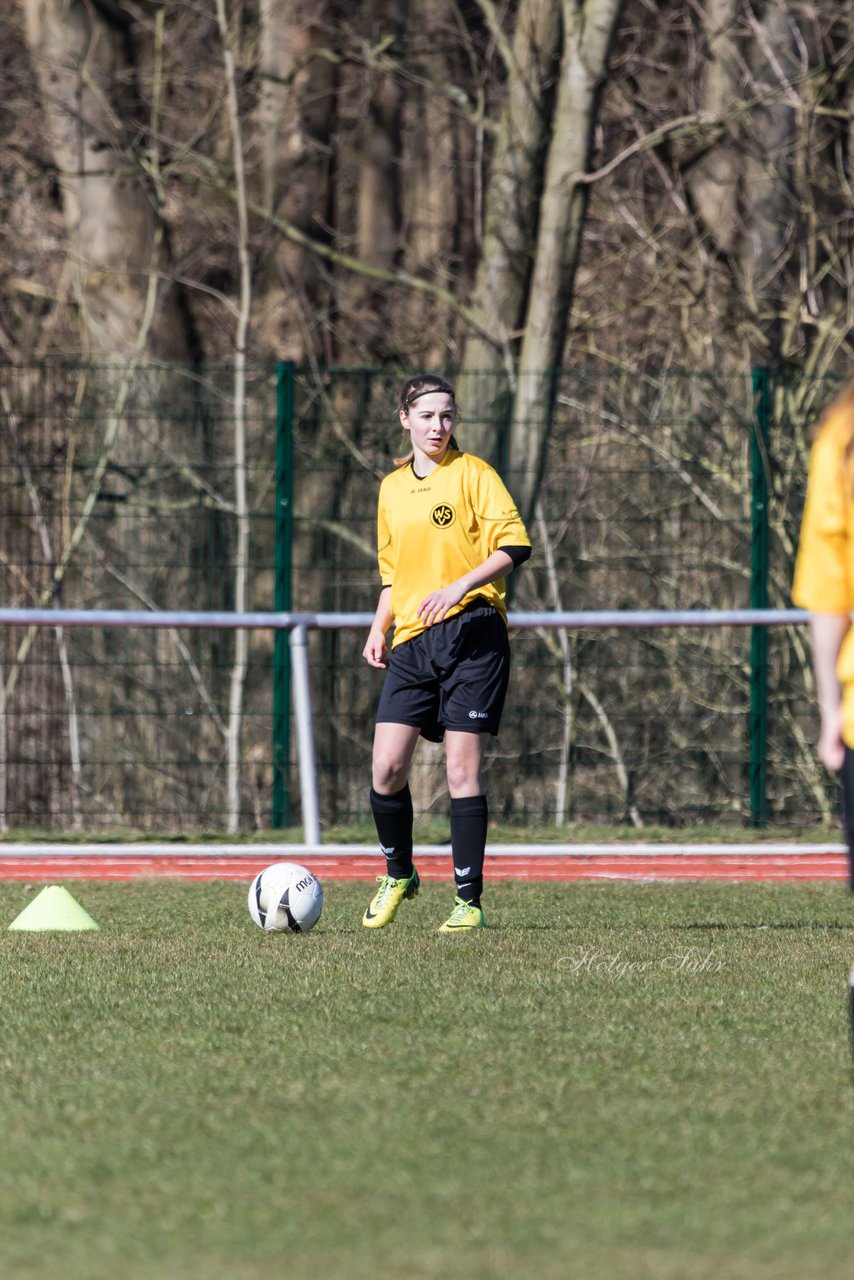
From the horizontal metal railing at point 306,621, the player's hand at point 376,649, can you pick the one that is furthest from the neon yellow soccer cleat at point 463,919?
the horizontal metal railing at point 306,621

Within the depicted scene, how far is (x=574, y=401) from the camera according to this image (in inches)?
476

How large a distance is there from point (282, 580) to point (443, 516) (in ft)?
15.3

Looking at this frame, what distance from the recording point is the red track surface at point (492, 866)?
987cm

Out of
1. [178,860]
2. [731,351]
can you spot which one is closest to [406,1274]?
[178,860]

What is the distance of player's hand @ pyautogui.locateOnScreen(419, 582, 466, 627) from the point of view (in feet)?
22.5

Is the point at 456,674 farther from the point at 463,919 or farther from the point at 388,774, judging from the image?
the point at 463,919

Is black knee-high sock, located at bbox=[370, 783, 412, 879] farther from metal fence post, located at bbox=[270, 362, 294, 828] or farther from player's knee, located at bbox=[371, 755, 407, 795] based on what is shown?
metal fence post, located at bbox=[270, 362, 294, 828]

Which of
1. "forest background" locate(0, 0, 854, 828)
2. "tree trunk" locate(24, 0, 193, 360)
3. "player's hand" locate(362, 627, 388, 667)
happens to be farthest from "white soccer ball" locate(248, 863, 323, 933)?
"tree trunk" locate(24, 0, 193, 360)

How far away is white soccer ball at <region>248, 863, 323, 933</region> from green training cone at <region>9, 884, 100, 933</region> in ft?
2.33

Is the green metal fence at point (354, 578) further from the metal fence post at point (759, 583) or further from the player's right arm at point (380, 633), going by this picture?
the player's right arm at point (380, 633)

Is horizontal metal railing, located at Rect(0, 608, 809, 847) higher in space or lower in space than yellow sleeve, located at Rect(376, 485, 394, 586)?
lower

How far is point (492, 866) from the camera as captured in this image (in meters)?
10.4

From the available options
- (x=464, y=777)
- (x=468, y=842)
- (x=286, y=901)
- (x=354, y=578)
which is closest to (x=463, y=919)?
(x=468, y=842)

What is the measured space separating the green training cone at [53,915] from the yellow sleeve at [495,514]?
84.8 inches
